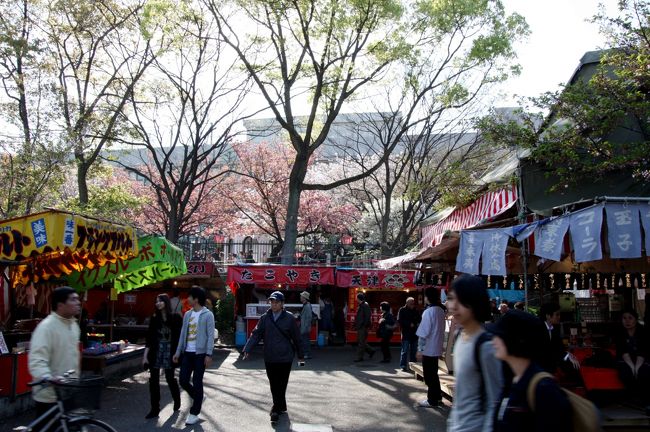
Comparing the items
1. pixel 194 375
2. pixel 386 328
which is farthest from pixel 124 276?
pixel 194 375

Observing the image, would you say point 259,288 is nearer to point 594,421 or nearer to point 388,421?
point 388,421

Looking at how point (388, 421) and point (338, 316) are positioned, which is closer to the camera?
point (388, 421)

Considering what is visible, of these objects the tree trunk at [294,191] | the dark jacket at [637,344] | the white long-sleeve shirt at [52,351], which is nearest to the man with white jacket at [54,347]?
the white long-sleeve shirt at [52,351]

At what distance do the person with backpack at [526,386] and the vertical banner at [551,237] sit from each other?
471 centimetres

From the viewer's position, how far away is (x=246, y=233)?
3756 centimetres

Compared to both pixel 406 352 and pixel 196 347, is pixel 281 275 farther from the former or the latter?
pixel 196 347

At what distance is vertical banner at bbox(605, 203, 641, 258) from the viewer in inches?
277

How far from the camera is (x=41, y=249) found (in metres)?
8.06

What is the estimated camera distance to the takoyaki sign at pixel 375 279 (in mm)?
20812

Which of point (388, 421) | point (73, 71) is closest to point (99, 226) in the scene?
point (388, 421)

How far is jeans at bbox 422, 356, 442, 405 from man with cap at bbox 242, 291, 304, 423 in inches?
87.7

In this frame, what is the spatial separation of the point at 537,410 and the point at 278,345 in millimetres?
5509

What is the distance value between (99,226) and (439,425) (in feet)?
19.3

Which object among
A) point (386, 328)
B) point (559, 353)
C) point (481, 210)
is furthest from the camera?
point (386, 328)
